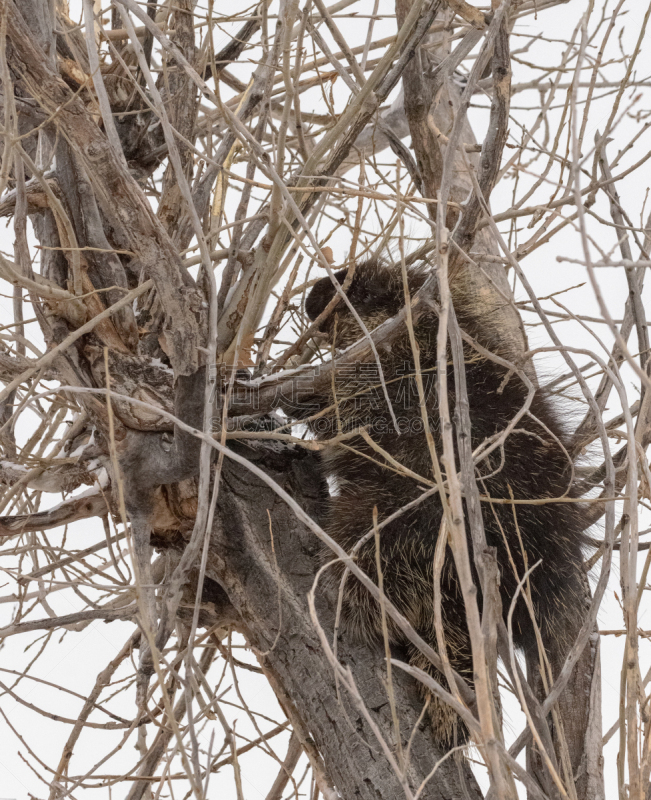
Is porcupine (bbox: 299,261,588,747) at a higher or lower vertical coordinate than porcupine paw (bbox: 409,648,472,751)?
higher

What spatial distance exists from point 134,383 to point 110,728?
0.63 metres

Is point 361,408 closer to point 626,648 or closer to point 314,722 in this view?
point 314,722

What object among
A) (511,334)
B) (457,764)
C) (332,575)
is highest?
(511,334)

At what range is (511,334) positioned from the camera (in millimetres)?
1624

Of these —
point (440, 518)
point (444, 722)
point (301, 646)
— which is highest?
point (440, 518)

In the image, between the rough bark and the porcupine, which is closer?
the rough bark

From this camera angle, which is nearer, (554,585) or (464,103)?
(464,103)

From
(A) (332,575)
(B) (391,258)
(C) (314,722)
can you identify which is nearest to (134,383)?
(A) (332,575)

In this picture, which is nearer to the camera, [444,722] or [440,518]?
[444,722]

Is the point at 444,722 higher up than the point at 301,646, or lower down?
lower down

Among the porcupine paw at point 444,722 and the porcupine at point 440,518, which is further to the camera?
the porcupine at point 440,518

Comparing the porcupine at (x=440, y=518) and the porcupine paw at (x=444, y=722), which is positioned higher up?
the porcupine at (x=440, y=518)

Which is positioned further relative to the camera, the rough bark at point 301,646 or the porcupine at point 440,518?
the porcupine at point 440,518

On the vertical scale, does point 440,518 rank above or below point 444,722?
above
